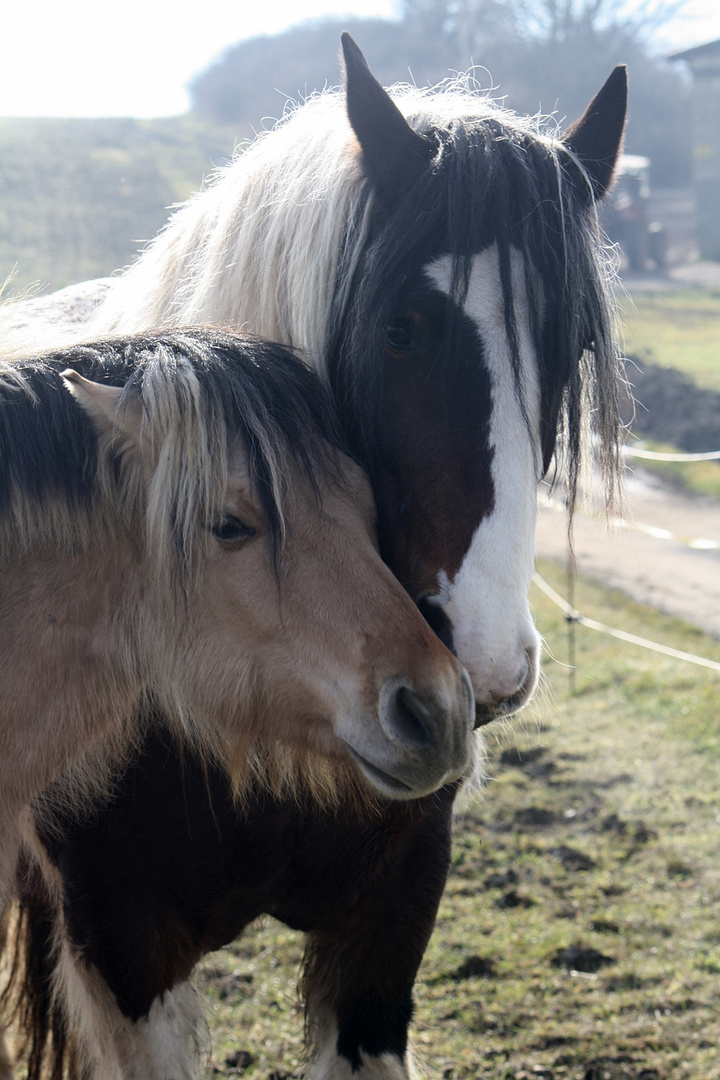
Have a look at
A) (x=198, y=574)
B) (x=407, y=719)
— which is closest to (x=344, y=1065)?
(x=407, y=719)

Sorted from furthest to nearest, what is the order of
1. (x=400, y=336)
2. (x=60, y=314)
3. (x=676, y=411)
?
(x=676, y=411)
(x=60, y=314)
(x=400, y=336)

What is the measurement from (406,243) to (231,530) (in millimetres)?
630

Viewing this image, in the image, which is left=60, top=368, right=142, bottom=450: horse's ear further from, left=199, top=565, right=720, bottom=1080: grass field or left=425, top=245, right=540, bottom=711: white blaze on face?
left=199, top=565, right=720, bottom=1080: grass field

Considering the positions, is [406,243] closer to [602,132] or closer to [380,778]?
[602,132]

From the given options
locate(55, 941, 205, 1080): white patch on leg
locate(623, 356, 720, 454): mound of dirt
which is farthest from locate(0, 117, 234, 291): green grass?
locate(55, 941, 205, 1080): white patch on leg

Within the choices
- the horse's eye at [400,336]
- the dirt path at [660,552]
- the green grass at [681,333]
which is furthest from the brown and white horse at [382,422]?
the green grass at [681,333]

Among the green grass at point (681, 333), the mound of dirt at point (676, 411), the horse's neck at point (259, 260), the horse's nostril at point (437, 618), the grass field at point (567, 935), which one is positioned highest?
the horse's neck at point (259, 260)

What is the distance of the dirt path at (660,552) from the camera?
7582 millimetres

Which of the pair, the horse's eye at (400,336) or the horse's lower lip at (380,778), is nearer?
the horse's lower lip at (380,778)

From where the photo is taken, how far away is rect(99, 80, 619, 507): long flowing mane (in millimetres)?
1767

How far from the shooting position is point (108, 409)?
1.62 m

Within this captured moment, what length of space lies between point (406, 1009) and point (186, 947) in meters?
0.69

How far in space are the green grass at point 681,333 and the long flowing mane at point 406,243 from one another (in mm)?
12535

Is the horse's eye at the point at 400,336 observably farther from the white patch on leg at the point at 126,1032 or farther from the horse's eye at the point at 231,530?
the white patch on leg at the point at 126,1032
